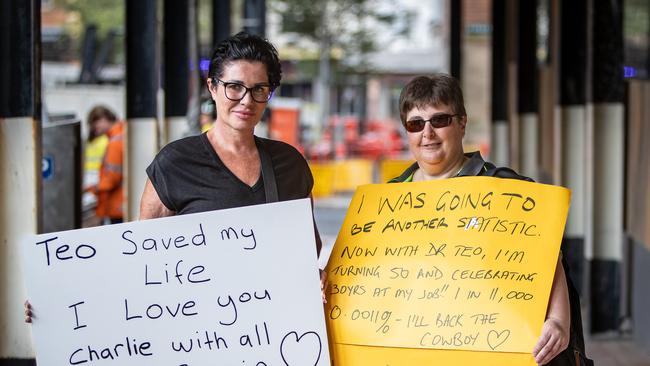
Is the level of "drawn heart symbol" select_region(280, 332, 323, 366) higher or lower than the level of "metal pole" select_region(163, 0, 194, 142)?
lower

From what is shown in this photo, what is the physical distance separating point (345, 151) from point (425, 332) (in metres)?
31.9

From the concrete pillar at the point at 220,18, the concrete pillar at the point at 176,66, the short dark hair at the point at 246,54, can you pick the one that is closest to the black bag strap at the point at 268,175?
the short dark hair at the point at 246,54

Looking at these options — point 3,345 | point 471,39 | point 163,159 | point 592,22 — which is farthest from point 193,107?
point 471,39

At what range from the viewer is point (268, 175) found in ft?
12.0

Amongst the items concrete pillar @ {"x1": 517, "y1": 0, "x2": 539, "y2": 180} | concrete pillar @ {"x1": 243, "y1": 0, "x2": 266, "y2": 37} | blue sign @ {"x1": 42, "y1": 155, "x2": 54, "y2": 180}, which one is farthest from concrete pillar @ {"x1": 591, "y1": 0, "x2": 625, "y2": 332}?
concrete pillar @ {"x1": 243, "y1": 0, "x2": 266, "y2": 37}

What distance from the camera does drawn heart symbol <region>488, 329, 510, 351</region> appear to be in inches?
127

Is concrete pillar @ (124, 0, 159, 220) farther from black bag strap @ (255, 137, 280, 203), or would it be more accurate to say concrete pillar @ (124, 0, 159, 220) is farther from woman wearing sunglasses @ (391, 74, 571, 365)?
woman wearing sunglasses @ (391, 74, 571, 365)

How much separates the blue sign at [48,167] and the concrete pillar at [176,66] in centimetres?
→ 331

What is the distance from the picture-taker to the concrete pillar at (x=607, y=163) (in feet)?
28.2

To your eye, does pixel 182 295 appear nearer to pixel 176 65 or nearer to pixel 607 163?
pixel 607 163

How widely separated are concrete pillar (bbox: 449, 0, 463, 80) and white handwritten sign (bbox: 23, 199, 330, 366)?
13907 mm

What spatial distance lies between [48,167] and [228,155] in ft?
17.8

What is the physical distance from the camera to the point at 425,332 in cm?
335

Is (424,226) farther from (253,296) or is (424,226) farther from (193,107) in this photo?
(193,107)
